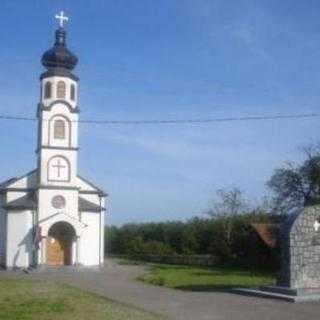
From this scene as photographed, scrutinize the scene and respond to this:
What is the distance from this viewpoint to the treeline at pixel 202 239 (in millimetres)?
47719

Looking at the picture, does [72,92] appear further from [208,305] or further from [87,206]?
[208,305]

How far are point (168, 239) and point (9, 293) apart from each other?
38254 millimetres

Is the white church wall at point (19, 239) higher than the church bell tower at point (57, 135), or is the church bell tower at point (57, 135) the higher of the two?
the church bell tower at point (57, 135)

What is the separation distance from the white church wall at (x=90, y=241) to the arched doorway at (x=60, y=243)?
2.62ft

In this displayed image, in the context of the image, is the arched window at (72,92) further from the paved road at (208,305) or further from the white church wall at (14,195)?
the paved road at (208,305)

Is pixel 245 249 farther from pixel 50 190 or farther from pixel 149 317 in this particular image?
pixel 149 317

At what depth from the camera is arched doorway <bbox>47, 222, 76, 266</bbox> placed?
44.7m

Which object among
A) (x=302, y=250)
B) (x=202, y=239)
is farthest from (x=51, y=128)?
(x=302, y=250)

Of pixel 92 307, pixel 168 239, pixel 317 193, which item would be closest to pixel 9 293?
Result: pixel 92 307

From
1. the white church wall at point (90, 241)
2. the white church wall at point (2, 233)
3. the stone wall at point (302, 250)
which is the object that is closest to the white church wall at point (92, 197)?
the white church wall at point (90, 241)

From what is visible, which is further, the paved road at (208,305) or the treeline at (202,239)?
the treeline at (202,239)

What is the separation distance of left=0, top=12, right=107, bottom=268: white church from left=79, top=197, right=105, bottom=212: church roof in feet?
0.21

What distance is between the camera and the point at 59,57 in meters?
45.8

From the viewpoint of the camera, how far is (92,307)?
18.6m
